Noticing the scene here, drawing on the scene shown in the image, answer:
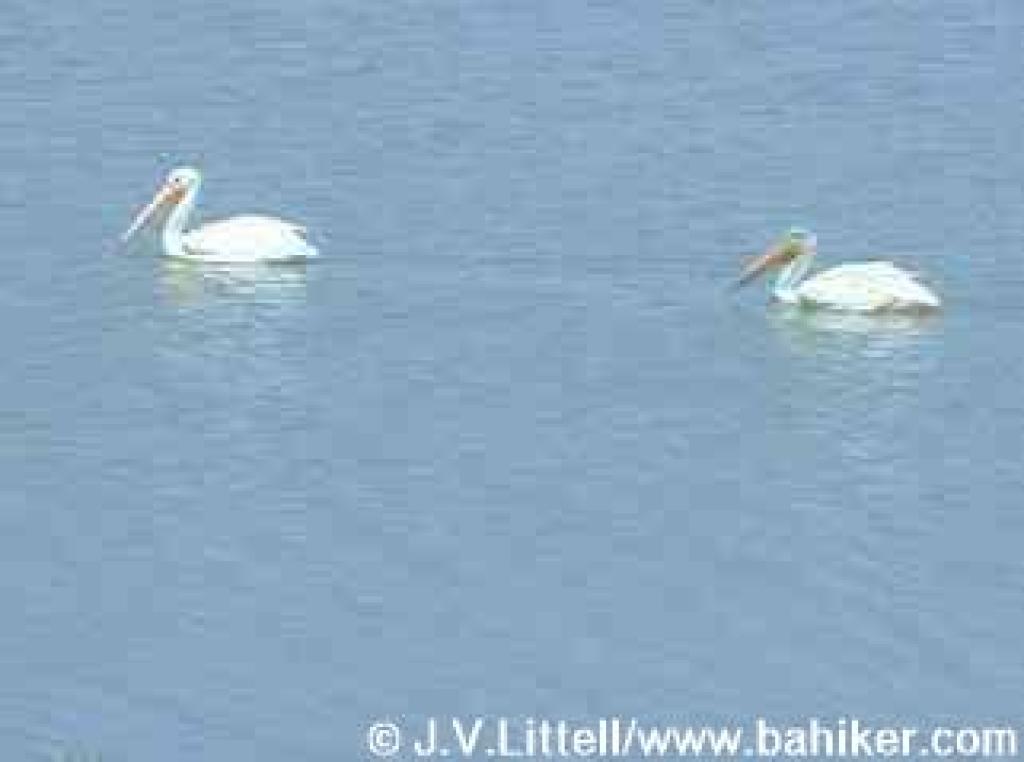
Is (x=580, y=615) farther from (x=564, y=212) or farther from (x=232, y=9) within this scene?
(x=232, y=9)

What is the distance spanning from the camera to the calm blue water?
1878cm

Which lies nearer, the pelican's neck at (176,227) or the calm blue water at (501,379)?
the calm blue water at (501,379)

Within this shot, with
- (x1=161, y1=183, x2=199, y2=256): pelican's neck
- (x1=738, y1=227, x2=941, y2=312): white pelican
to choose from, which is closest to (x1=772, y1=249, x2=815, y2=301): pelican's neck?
(x1=738, y1=227, x2=941, y2=312): white pelican

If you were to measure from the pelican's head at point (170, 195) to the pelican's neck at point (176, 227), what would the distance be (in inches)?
0.9

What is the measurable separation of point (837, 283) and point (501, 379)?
1.99 metres

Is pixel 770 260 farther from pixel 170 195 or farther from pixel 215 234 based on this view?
pixel 170 195

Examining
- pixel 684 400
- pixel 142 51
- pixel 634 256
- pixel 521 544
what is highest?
pixel 142 51

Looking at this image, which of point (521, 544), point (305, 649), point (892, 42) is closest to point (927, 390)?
point (521, 544)

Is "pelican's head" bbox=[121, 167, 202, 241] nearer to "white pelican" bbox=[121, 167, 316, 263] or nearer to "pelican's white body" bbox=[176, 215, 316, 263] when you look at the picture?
"white pelican" bbox=[121, 167, 316, 263]

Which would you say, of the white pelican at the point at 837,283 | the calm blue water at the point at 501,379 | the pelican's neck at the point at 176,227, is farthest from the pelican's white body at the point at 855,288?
the pelican's neck at the point at 176,227

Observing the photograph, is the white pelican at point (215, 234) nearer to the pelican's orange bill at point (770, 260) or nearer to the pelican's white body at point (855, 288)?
the pelican's orange bill at point (770, 260)

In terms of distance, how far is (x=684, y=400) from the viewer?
22297mm

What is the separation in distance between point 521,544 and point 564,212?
16.9 ft

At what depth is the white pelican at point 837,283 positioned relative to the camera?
77.3 feet
